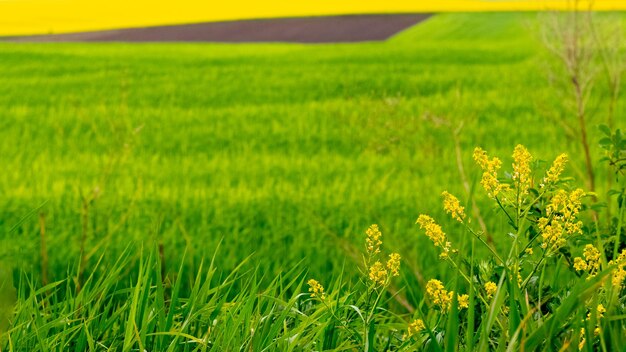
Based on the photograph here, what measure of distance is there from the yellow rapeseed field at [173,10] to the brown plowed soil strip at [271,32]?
8.34ft

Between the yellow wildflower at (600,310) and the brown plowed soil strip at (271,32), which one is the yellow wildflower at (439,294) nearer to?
the yellow wildflower at (600,310)

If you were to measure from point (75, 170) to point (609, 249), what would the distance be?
16.8 ft

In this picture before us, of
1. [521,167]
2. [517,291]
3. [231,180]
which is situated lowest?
[231,180]

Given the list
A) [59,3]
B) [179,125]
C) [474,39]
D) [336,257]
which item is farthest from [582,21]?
[59,3]

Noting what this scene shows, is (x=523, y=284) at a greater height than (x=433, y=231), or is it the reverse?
(x=433, y=231)

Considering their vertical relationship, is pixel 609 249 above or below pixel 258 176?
above

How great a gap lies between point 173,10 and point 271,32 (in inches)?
507

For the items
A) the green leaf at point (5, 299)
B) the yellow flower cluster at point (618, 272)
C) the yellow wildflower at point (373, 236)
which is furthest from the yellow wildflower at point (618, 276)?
the green leaf at point (5, 299)

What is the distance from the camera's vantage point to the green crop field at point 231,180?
2.29 m

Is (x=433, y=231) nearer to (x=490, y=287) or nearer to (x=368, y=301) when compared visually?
(x=490, y=287)

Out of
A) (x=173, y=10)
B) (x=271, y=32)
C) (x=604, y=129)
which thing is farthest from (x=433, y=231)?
(x=173, y=10)

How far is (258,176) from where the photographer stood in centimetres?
657

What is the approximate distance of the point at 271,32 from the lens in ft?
93.0

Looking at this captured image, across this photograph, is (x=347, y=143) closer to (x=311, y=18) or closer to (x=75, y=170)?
(x=75, y=170)
